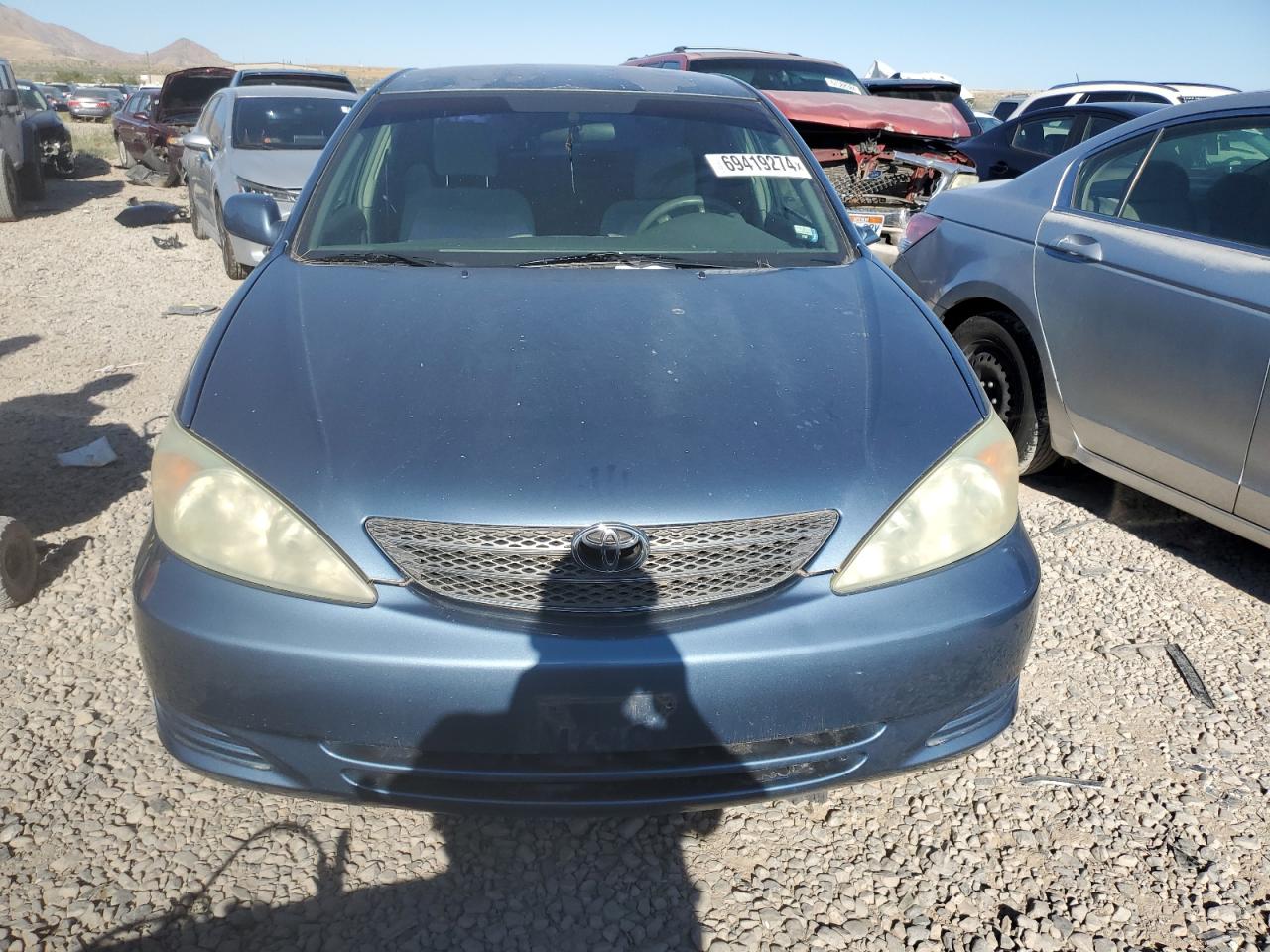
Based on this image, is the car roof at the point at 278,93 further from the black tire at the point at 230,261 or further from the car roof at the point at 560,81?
the car roof at the point at 560,81

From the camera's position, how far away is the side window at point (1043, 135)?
791 centimetres

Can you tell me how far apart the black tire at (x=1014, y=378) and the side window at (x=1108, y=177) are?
0.49 m

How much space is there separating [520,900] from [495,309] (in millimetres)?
1318

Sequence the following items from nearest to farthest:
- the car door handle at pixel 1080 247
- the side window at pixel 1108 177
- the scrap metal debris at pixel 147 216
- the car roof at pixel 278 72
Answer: the car door handle at pixel 1080 247, the side window at pixel 1108 177, the scrap metal debris at pixel 147 216, the car roof at pixel 278 72

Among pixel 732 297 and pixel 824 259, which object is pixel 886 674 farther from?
pixel 824 259

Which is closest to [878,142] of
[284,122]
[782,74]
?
[782,74]

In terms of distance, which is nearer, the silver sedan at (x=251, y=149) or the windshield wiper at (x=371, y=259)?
the windshield wiper at (x=371, y=259)

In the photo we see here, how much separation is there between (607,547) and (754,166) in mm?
1827

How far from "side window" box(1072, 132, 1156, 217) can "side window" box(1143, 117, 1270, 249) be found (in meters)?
0.05

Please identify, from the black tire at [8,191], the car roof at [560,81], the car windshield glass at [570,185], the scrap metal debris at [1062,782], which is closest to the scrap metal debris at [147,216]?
the black tire at [8,191]

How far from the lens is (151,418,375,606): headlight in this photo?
1.75 meters

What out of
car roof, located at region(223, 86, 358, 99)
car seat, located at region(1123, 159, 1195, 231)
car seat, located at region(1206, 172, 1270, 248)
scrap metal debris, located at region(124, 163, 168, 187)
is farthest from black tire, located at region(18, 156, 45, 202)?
car seat, located at region(1206, 172, 1270, 248)

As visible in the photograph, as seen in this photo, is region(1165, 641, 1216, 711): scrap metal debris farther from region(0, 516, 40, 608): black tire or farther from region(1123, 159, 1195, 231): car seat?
region(0, 516, 40, 608): black tire

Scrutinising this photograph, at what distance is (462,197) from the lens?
2.95m
